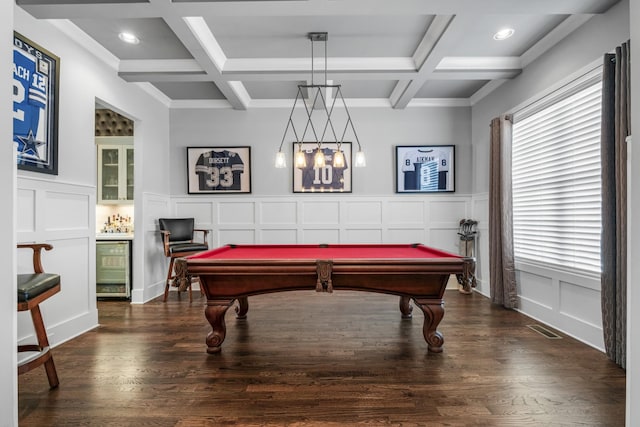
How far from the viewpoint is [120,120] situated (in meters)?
5.00

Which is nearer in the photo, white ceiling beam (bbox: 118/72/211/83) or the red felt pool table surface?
the red felt pool table surface

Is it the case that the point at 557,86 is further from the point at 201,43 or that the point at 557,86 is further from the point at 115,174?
the point at 115,174

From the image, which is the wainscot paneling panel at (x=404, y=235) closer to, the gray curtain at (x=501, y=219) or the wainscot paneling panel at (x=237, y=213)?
the gray curtain at (x=501, y=219)

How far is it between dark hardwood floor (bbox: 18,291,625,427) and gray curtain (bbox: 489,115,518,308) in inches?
22.7

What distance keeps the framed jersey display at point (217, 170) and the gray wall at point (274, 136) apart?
106mm

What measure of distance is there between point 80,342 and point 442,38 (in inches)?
170

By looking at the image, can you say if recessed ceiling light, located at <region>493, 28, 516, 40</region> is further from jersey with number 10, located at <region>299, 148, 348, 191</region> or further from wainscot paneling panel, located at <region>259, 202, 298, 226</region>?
wainscot paneling panel, located at <region>259, 202, 298, 226</region>

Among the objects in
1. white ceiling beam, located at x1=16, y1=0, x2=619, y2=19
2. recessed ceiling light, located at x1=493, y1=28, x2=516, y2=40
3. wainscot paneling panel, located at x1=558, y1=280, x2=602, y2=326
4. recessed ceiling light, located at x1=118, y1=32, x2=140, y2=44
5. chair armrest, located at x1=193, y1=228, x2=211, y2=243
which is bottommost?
wainscot paneling panel, located at x1=558, y1=280, x2=602, y2=326

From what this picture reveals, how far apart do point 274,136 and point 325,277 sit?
10.9ft

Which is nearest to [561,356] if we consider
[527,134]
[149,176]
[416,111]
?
[527,134]

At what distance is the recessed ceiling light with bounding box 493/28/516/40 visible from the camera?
3168 millimetres

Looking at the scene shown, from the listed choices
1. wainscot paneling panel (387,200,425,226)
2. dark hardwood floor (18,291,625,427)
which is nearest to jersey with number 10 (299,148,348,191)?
wainscot paneling panel (387,200,425,226)

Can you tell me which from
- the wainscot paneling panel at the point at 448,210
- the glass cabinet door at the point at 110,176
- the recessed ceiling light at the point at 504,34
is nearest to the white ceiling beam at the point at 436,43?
the recessed ceiling light at the point at 504,34

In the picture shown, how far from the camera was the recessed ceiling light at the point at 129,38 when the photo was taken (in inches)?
126
